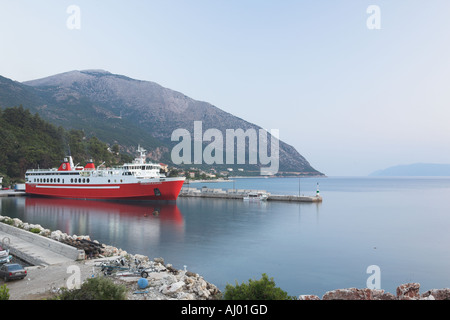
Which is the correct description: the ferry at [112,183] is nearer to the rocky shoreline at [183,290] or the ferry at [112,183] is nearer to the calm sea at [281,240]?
the calm sea at [281,240]

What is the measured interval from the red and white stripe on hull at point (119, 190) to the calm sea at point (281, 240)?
2.27 m

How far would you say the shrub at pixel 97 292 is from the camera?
28.1 feet

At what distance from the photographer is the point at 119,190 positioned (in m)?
51.2

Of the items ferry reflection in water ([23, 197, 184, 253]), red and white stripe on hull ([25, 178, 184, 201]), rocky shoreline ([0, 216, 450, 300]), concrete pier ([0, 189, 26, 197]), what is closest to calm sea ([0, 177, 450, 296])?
ferry reflection in water ([23, 197, 184, 253])

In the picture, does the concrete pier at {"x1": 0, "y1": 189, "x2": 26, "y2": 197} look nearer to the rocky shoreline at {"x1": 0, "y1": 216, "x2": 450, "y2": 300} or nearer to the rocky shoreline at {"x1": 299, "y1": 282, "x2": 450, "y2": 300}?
the rocky shoreline at {"x1": 0, "y1": 216, "x2": 450, "y2": 300}

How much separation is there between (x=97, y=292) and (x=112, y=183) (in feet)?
150

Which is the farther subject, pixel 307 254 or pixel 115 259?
pixel 307 254

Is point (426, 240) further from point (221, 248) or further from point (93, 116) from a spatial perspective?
point (93, 116)

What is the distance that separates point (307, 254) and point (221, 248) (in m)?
6.90

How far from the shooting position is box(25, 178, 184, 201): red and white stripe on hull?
48562mm

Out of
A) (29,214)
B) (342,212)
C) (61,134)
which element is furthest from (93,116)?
(342,212)

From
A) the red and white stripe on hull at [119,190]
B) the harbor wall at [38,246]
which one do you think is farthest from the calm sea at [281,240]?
the harbor wall at [38,246]
